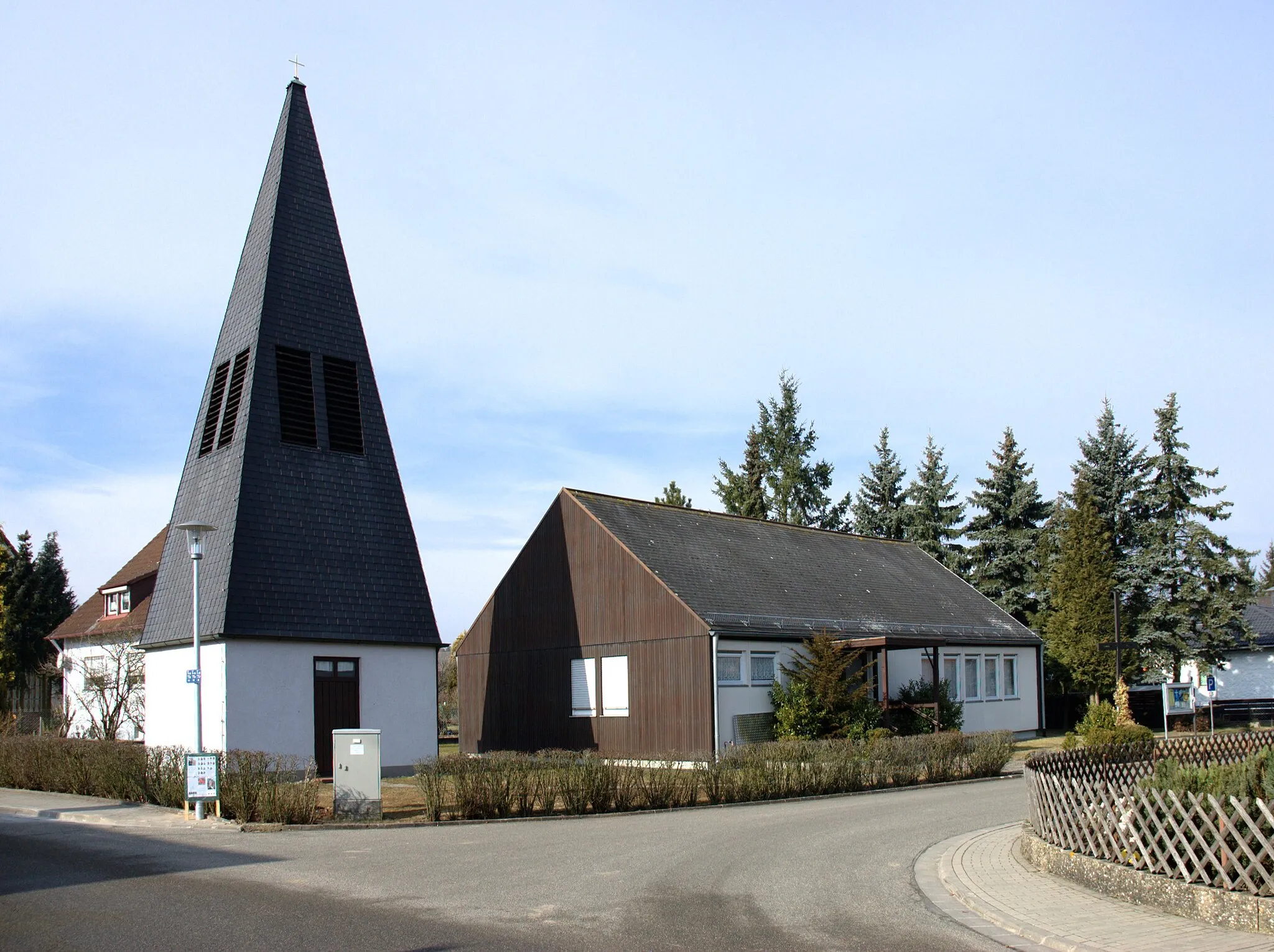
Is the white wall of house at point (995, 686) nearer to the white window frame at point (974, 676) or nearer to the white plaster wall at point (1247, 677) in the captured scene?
the white window frame at point (974, 676)

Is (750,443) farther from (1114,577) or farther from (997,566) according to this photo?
(1114,577)

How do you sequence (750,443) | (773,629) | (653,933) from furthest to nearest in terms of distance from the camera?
(750,443)
(773,629)
(653,933)

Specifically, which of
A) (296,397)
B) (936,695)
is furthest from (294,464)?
(936,695)

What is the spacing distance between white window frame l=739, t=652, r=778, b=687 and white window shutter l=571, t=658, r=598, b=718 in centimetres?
477

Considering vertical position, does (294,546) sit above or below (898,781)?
above

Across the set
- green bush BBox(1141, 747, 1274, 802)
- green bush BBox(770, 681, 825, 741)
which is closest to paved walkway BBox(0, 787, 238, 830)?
green bush BBox(1141, 747, 1274, 802)

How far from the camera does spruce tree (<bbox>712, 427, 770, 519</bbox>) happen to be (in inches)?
2542

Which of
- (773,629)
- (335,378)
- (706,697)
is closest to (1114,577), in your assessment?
(773,629)

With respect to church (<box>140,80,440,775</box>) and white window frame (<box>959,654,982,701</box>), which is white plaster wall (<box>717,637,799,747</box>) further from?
white window frame (<box>959,654,982,701</box>)

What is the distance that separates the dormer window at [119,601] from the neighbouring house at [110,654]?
2cm

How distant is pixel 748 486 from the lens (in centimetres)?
6506

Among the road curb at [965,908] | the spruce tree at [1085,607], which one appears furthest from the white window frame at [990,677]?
the road curb at [965,908]

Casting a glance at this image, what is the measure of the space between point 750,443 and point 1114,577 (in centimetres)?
2330

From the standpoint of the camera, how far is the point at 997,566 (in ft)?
175
